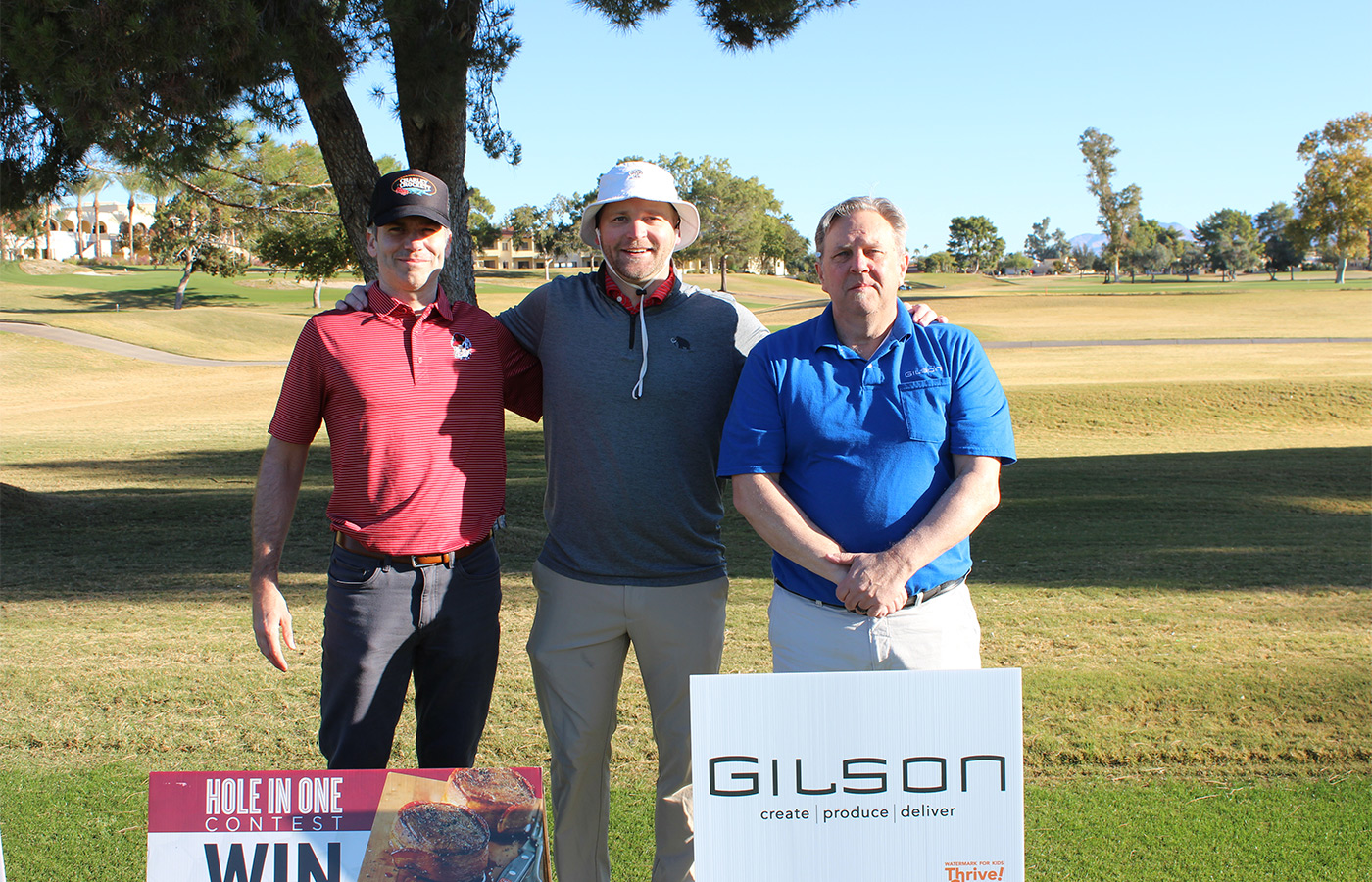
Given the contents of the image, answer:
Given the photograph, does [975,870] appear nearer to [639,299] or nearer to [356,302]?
[639,299]

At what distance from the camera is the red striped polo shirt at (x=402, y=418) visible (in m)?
2.86

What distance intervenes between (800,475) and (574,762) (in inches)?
45.8

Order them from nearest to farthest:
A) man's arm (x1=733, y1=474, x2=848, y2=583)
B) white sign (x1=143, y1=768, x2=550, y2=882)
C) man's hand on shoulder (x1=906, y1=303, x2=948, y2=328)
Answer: white sign (x1=143, y1=768, x2=550, y2=882), man's arm (x1=733, y1=474, x2=848, y2=583), man's hand on shoulder (x1=906, y1=303, x2=948, y2=328)

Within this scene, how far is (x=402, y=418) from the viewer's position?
2.87 m

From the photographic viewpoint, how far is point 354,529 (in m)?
2.87

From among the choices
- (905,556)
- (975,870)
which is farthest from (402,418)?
(975,870)

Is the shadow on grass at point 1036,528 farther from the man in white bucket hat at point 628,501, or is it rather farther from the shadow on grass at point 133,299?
the shadow on grass at point 133,299

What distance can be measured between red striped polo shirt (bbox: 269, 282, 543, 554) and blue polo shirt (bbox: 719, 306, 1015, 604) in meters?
0.76

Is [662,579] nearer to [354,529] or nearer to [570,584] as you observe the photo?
[570,584]

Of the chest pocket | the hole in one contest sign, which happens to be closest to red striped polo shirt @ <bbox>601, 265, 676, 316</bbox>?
the chest pocket

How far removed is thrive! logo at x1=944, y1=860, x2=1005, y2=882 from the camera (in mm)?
2322

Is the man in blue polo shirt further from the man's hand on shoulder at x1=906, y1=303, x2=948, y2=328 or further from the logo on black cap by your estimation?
the logo on black cap

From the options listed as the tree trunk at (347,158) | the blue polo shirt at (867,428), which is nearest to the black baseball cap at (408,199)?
the blue polo shirt at (867,428)

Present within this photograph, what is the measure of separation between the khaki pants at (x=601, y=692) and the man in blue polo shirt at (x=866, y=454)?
44cm
